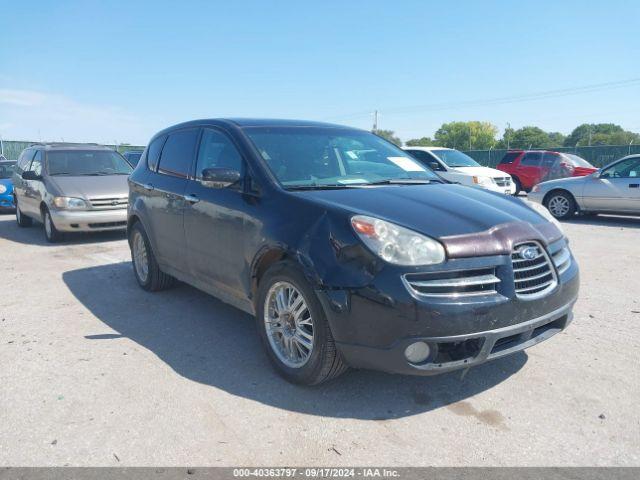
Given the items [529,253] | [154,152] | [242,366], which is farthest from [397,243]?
[154,152]

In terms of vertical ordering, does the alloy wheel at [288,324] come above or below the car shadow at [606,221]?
above

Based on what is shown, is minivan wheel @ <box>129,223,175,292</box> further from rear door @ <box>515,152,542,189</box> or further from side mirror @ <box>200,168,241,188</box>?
rear door @ <box>515,152,542,189</box>

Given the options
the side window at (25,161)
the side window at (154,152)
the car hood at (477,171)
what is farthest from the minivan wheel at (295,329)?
the car hood at (477,171)

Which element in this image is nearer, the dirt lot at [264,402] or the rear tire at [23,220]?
the dirt lot at [264,402]

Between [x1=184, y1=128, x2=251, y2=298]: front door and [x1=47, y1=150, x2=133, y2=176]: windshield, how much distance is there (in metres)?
6.37

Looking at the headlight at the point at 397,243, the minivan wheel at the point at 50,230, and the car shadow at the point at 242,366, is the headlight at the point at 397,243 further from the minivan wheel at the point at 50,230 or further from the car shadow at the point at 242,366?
the minivan wheel at the point at 50,230

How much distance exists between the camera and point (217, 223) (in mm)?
4137

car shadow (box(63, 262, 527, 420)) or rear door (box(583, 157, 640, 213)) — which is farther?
rear door (box(583, 157, 640, 213))

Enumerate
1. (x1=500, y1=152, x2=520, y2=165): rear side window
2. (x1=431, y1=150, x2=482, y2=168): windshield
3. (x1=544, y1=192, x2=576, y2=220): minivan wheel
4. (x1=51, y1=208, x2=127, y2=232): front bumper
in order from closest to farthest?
(x1=51, y1=208, x2=127, y2=232): front bumper
(x1=544, y1=192, x2=576, y2=220): minivan wheel
(x1=431, y1=150, x2=482, y2=168): windshield
(x1=500, y1=152, x2=520, y2=165): rear side window

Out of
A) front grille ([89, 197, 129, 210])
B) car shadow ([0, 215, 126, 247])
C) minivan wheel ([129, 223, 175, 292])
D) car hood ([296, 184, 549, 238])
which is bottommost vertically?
car shadow ([0, 215, 126, 247])

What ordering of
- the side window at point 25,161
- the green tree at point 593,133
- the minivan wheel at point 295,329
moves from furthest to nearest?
1. the green tree at point 593,133
2. the side window at point 25,161
3. the minivan wheel at point 295,329

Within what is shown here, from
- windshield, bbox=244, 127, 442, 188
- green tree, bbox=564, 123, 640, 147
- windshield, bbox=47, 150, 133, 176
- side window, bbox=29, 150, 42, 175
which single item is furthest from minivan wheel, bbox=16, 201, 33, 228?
green tree, bbox=564, 123, 640, 147

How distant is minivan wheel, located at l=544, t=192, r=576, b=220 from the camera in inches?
477

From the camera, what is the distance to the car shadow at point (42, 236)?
963 centimetres
